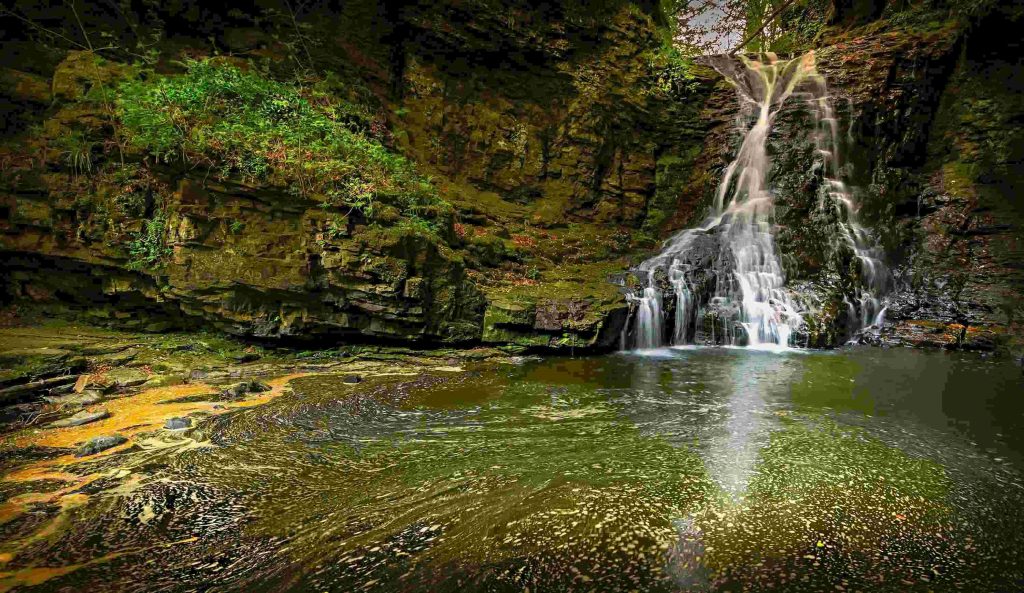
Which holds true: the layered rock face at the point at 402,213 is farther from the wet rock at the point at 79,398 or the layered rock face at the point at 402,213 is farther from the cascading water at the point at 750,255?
the wet rock at the point at 79,398

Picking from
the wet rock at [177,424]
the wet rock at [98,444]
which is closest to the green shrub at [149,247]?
the wet rock at [177,424]

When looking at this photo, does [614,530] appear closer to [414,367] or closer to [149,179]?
[414,367]

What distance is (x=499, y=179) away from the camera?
1255 centimetres


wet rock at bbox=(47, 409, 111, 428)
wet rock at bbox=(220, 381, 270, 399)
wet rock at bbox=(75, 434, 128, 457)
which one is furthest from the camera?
wet rock at bbox=(220, 381, 270, 399)

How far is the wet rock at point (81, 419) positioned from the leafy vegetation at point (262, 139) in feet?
12.9

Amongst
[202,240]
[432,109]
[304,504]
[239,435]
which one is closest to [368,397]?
[239,435]

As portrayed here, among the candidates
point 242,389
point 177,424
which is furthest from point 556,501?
point 242,389

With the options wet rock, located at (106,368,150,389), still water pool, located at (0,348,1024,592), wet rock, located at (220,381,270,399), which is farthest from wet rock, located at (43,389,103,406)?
still water pool, located at (0,348,1024,592)

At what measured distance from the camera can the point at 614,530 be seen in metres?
2.48

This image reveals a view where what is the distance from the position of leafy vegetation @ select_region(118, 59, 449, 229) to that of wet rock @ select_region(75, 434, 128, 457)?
14.7 ft

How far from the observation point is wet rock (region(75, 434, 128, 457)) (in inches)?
134

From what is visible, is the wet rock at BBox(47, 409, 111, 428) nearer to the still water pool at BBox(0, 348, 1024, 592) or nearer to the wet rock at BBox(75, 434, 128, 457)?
the wet rock at BBox(75, 434, 128, 457)

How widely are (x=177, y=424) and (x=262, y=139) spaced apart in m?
5.14

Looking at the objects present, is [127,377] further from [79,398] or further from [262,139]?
[262,139]
